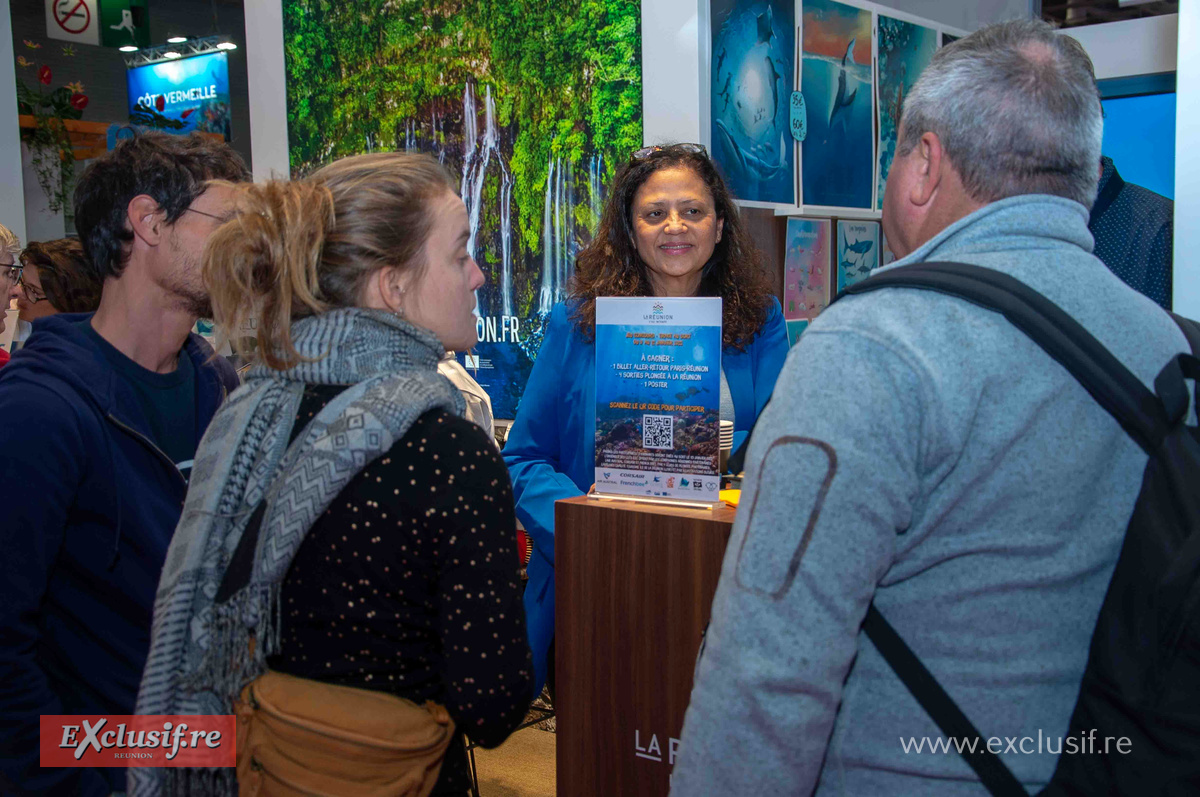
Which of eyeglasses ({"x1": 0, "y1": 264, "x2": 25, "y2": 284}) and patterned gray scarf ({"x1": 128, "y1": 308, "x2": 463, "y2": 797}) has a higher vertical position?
eyeglasses ({"x1": 0, "y1": 264, "x2": 25, "y2": 284})

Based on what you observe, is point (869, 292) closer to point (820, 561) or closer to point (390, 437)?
point (820, 561)

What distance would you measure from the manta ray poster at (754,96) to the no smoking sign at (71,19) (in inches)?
245

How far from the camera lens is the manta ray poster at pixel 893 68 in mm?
3908

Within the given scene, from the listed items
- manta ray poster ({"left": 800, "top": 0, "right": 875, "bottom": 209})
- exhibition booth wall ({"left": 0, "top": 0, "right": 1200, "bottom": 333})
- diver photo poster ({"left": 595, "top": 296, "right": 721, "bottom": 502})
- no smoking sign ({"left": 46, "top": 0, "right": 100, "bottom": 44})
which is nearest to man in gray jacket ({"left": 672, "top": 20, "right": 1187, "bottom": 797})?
diver photo poster ({"left": 595, "top": 296, "right": 721, "bottom": 502})

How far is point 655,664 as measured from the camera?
1.59m

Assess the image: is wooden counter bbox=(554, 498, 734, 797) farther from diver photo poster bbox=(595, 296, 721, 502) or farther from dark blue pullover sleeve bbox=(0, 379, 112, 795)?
dark blue pullover sleeve bbox=(0, 379, 112, 795)

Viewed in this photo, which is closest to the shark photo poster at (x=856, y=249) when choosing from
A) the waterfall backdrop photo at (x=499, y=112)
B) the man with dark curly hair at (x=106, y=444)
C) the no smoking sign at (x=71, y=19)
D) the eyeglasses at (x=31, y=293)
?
the waterfall backdrop photo at (x=499, y=112)

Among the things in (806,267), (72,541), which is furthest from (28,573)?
(806,267)

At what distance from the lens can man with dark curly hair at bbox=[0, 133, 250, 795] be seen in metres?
1.47

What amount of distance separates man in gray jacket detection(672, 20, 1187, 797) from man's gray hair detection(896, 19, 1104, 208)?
48 millimetres

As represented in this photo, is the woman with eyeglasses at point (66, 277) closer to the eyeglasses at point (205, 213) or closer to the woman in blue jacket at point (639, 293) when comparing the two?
the eyeglasses at point (205, 213)

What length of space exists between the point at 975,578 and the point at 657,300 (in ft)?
2.74

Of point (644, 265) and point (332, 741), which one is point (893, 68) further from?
point (332, 741)

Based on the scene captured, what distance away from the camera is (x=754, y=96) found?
3277mm
